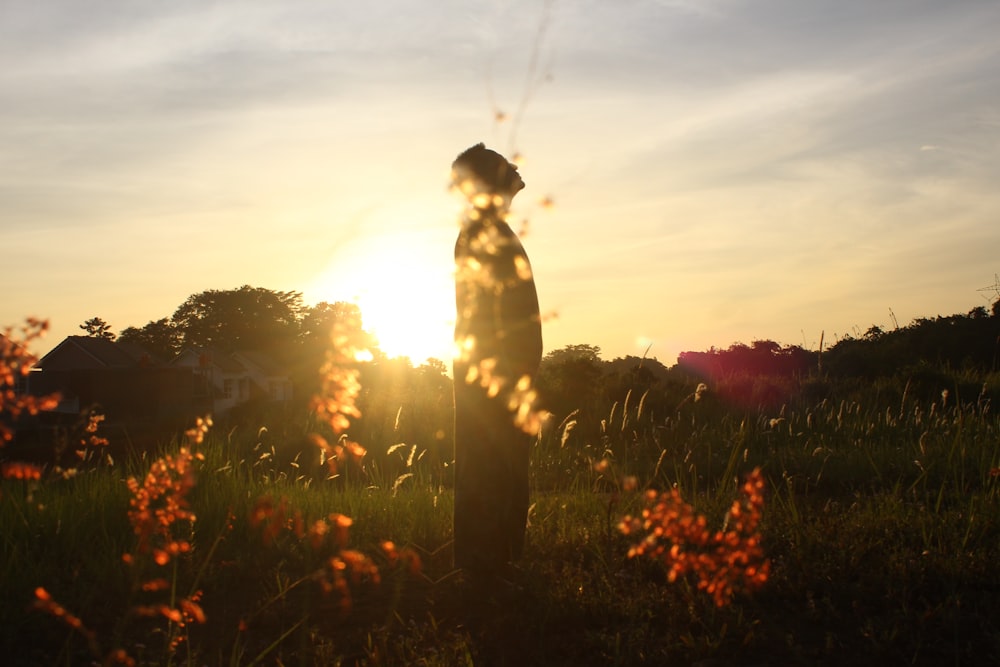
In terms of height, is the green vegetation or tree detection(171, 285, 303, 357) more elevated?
tree detection(171, 285, 303, 357)

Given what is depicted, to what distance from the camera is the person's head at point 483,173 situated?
625cm

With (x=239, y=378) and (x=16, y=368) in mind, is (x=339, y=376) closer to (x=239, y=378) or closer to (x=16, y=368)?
(x=16, y=368)

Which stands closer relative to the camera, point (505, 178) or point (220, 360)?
point (505, 178)

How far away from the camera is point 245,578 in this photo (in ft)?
20.1

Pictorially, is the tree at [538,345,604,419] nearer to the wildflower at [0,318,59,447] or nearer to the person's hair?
the person's hair

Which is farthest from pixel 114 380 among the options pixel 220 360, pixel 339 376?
pixel 339 376

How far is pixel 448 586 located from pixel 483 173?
288cm

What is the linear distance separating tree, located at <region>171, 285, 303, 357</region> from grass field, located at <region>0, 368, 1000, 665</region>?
42107 mm

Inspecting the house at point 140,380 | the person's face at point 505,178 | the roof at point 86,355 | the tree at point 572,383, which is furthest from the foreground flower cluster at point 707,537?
the roof at point 86,355

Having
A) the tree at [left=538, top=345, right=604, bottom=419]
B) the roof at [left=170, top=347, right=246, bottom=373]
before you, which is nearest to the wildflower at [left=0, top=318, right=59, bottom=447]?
the tree at [left=538, top=345, right=604, bottom=419]

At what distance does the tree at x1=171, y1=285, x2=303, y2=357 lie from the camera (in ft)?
165

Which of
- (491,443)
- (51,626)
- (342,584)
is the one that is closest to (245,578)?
(51,626)

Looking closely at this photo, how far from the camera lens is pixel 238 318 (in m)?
52.7

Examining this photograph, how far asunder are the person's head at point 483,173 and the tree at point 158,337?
42792 mm
